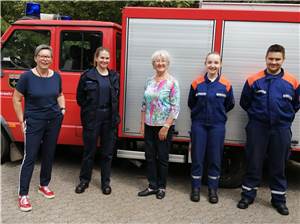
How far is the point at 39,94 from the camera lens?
13.3 ft

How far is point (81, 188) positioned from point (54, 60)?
5.68 feet

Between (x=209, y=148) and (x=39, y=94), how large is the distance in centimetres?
200

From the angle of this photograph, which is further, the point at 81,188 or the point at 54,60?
the point at 54,60

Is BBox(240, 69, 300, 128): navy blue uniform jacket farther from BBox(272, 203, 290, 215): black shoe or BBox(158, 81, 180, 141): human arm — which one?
BBox(272, 203, 290, 215): black shoe

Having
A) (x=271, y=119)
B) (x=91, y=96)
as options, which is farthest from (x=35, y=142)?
(x=271, y=119)

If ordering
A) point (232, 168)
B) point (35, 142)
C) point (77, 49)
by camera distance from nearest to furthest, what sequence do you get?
point (35, 142) < point (232, 168) < point (77, 49)

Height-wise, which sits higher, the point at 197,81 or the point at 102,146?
the point at 197,81

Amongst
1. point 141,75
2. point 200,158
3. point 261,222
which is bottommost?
point 261,222

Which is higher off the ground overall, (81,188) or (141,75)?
(141,75)

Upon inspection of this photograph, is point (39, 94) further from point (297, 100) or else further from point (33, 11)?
point (297, 100)

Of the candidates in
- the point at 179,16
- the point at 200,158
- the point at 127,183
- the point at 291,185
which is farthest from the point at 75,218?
the point at 291,185

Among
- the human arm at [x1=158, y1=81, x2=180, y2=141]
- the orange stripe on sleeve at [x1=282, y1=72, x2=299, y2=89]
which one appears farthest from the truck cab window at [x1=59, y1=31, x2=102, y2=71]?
the orange stripe on sleeve at [x1=282, y1=72, x2=299, y2=89]

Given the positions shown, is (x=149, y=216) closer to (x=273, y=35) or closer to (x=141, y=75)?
(x=141, y=75)

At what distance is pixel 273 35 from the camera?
14.2 feet
